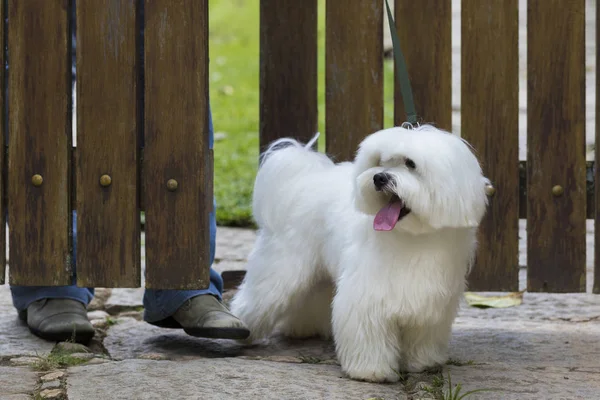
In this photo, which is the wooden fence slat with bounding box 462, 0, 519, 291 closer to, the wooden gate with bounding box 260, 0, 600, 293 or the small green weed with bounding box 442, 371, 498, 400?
the wooden gate with bounding box 260, 0, 600, 293

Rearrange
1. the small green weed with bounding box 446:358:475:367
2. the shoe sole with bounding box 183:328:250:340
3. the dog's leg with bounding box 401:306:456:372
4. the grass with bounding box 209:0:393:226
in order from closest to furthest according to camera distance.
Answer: the dog's leg with bounding box 401:306:456:372, the small green weed with bounding box 446:358:475:367, the shoe sole with bounding box 183:328:250:340, the grass with bounding box 209:0:393:226

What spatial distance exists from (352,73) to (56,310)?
1.41 metres

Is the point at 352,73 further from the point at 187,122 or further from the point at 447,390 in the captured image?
the point at 447,390

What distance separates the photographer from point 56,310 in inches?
145

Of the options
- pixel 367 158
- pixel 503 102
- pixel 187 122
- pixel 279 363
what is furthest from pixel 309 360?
pixel 503 102

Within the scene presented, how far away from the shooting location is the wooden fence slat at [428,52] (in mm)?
3530

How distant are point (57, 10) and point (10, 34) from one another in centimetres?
18

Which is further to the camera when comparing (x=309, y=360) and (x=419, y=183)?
(x=309, y=360)

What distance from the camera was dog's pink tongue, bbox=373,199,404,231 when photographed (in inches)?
113

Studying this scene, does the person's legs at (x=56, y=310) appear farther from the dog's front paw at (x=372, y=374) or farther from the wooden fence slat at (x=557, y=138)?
the wooden fence slat at (x=557, y=138)

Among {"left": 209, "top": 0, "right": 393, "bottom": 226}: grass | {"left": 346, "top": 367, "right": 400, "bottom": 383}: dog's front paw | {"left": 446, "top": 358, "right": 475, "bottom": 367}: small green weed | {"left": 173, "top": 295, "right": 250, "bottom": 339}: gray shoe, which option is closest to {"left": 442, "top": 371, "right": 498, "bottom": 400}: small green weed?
{"left": 346, "top": 367, "right": 400, "bottom": 383}: dog's front paw

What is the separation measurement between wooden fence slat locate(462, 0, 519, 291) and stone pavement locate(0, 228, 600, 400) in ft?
1.13

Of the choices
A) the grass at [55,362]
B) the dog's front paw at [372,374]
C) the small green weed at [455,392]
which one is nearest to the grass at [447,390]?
the small green weed at [455,392]

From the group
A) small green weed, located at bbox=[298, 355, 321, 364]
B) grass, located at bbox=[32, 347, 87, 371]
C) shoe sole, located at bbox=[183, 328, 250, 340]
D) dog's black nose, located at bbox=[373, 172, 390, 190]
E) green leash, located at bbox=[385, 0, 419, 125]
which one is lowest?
small green weed, located at bbox=[298, 355, 321, 364]
